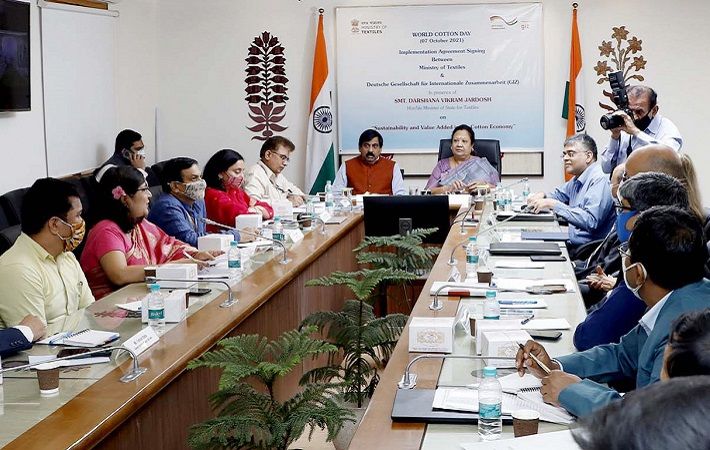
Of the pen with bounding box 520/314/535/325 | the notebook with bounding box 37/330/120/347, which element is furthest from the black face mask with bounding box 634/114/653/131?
the notebook with bounding box 37/330/120/347

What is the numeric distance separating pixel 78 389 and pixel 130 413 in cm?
18

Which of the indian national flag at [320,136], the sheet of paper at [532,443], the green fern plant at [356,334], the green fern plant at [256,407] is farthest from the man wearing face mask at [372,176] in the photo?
the sheet of paper at [532,443]

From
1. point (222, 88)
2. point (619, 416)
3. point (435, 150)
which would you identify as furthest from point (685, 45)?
point (619, 416)

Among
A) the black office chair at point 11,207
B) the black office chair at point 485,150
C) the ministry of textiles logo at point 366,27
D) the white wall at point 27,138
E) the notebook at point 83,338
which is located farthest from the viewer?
the ministry of textiles logo at point 366,27

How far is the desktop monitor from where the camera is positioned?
6.21 metres

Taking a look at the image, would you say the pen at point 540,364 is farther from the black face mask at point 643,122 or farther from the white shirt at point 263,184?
the white shirt at point 263,184

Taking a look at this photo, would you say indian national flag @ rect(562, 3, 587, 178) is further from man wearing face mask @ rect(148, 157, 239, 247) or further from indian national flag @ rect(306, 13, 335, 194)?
man wearing face mask @ rect(148, 157, 239, 247)

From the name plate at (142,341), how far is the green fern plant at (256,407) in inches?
6.7

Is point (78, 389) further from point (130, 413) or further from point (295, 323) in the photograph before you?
point (295, 323)

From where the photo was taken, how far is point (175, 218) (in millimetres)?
5238

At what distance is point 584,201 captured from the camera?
19.3ft

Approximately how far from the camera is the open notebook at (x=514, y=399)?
7.50 ft

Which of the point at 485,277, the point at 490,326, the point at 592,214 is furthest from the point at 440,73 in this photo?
the point at 490,326

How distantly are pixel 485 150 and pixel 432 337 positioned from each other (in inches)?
195
